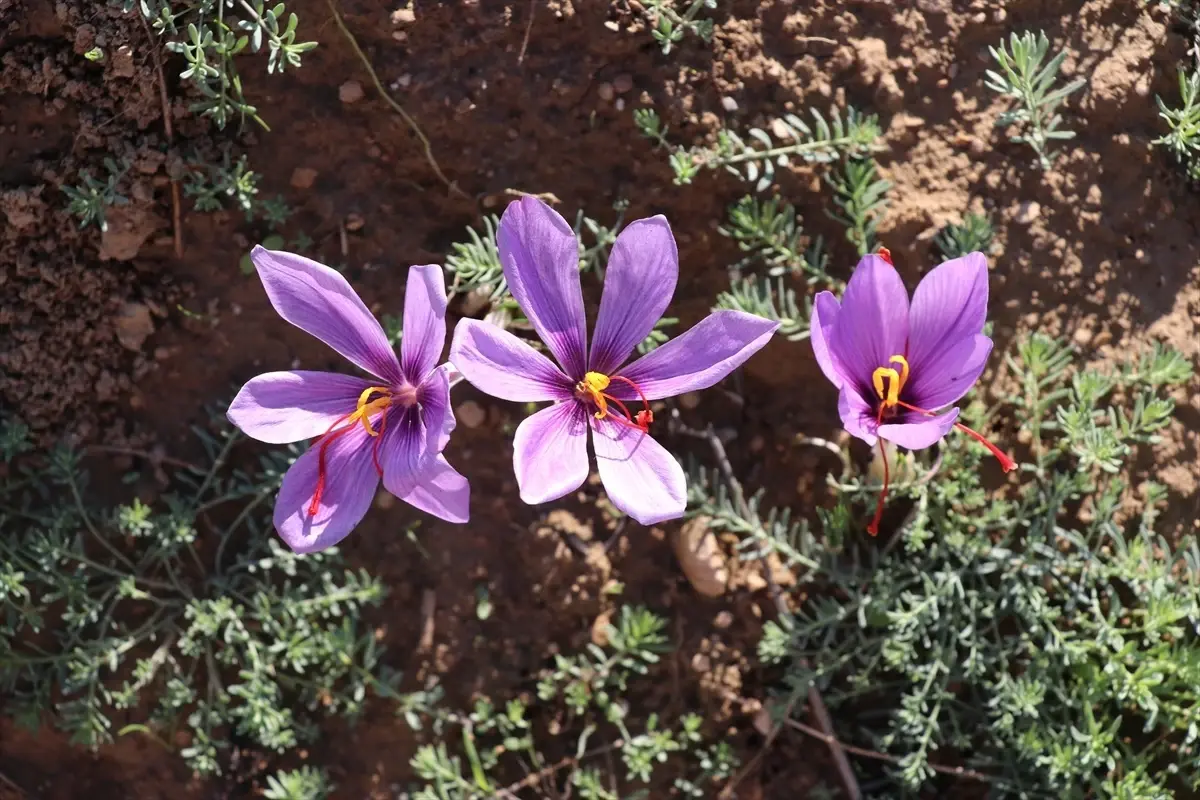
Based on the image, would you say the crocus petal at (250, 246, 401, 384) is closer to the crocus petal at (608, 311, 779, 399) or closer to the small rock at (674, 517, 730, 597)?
the crocus petal at (608, 311, 779, 399)

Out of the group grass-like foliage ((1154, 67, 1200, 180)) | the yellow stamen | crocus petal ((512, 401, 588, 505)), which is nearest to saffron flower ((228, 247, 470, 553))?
crocus petal ((512, 401, 588, 505))

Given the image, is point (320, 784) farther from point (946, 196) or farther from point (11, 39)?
point (946, 196)

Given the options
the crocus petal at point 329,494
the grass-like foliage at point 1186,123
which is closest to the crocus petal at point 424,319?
the crocus petal at point 329,494

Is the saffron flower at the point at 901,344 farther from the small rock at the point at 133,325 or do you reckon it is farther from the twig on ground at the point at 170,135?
the small rock at the point at 133,325

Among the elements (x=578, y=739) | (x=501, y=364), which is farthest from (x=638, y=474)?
(x=578, y=739)

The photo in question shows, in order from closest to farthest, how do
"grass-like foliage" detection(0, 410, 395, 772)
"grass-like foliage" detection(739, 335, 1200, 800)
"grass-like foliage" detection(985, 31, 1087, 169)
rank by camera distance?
"grass-like foliage" detection(985, 31, 1087, 169), "grass-like foliage" detection(739, 335, 1200, 800), "grass-like foliage" detection(0, 410, 395, 772)

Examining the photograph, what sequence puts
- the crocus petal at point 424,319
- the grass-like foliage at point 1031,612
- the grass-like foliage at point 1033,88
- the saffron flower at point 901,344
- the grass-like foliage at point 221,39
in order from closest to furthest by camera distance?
the crocus petal at point 424,319 < the saffron flower at point 901,344 < the grass-like foliage at point 221,39 < the grass-like foliage at point 1033,88 < the grass-like foliage at point 1031,612

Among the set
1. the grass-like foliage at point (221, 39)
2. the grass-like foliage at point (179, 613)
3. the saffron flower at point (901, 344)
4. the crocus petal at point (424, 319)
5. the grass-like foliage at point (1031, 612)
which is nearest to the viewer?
the crocus petal at point (424, 319)
